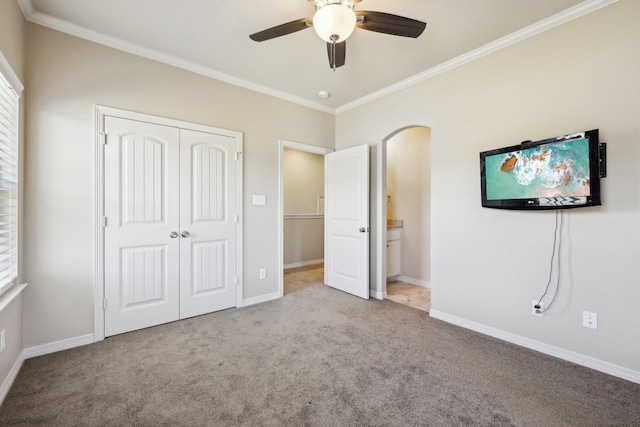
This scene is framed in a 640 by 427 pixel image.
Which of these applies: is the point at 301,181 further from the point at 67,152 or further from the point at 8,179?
the point at 8,179

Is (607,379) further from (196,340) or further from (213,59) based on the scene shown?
(213,59)

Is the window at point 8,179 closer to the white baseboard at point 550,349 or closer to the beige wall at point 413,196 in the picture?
the white baseboard at point 550,349

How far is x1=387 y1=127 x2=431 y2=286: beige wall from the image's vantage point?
4.26m

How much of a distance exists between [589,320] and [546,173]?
114cm

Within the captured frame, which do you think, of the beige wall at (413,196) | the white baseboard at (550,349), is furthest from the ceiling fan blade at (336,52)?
the white baseboard at (550,349)

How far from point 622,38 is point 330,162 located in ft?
9.59

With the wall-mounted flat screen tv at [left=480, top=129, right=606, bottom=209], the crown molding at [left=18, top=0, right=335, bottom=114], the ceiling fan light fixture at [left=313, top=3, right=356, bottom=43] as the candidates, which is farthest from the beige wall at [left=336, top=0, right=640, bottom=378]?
the crown molding at [left=18, top=0, right=335, bottom=114]

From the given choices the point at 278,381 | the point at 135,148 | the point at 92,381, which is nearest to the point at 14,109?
the point at 135,148

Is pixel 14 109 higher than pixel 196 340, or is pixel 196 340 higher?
pixel 14 109

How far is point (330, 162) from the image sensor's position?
408 cm

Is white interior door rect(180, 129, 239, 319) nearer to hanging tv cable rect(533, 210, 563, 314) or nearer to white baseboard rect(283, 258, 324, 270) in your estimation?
white baseboard rect(283, 258, 324, 270)

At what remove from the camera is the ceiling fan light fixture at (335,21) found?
5.41ft

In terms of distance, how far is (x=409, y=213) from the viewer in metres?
4.49

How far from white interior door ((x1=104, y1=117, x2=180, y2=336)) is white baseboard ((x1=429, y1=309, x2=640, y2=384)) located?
289 cm
